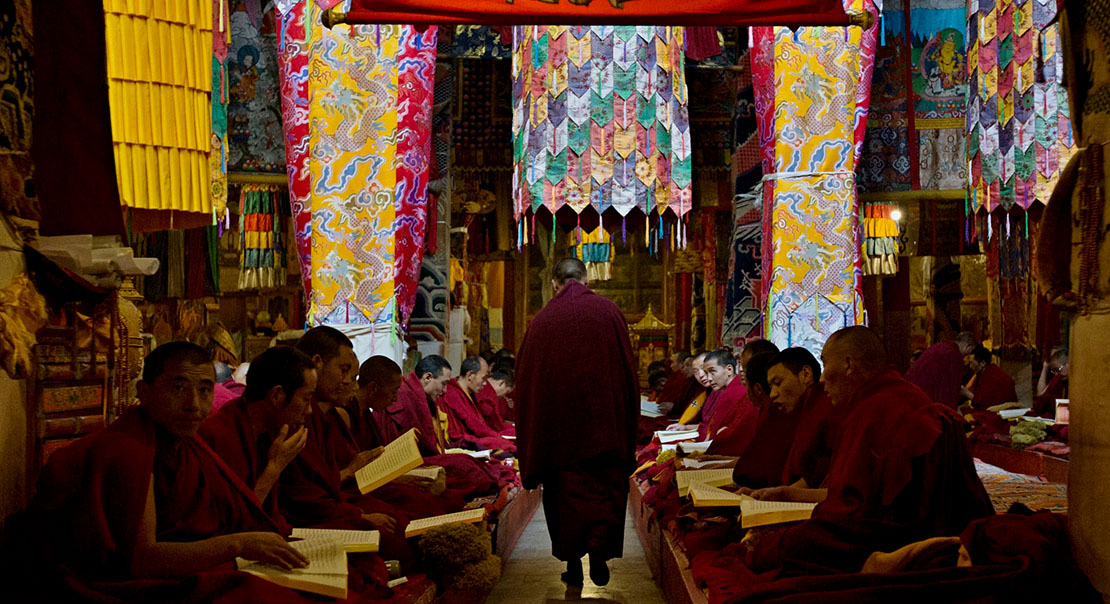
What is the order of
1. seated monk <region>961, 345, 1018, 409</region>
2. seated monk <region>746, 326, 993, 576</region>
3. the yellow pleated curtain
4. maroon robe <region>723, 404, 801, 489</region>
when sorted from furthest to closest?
seated monk <region>961, 345, 1018, 409</region> < maroon robe <region>723, 404, 801, 489</region> < the yellow pleated curtain < seated monk <region>746, 326, 993, 576</region>

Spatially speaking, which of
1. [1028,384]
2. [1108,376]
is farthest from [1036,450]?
[1028,384]

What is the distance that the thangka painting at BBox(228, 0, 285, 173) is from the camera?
816cm

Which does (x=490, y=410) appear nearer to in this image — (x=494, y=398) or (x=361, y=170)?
(x=494, y=398)

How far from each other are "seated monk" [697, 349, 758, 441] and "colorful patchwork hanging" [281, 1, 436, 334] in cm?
215

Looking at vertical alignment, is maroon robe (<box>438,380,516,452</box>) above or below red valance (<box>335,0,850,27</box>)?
below

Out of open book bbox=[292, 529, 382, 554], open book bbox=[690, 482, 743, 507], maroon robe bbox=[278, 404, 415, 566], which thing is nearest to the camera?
open book bbox=[292, 529, 382, 554]

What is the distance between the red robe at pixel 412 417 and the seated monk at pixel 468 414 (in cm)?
114

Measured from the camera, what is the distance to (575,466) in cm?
502

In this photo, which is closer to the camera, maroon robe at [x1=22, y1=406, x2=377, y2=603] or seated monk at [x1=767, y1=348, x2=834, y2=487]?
maroon robe at [x1=22, y1=406, x2=377, y2=603]

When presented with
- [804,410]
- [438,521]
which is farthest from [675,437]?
[438,521]

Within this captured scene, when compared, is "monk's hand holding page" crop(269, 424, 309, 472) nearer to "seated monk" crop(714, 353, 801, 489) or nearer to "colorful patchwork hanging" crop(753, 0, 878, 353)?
"seated monk" crop(714, 353, 801, 489)

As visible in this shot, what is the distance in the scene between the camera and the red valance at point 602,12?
3668 millimetres

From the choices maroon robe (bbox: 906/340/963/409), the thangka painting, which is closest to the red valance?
the thangka painting

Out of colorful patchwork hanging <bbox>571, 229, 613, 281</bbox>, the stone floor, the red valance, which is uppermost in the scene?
the red valance
